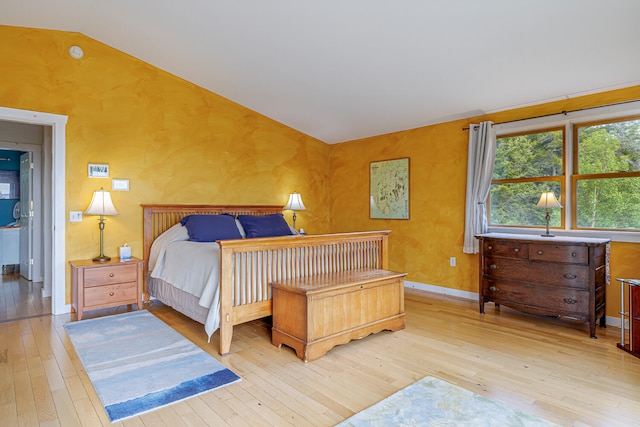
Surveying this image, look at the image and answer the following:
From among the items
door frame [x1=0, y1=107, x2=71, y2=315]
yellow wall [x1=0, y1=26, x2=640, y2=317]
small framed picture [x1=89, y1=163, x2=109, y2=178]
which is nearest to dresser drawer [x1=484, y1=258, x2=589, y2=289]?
yellow wall [x1=0, y1=26, x2=640, y2=317]

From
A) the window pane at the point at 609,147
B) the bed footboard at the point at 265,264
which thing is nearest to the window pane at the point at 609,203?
the window pane at the point at 609,147

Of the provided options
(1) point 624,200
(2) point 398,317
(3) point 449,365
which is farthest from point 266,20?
(1) point 624,200

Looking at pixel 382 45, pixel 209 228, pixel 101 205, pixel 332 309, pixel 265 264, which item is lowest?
pixel 332 309

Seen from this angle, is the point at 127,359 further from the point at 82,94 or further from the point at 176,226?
the point at 82,94

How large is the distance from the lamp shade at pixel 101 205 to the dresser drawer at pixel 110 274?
59 cm

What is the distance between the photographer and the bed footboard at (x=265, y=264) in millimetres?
2830

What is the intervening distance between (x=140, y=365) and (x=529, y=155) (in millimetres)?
4323

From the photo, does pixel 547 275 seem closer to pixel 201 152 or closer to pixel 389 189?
pixel 389 189

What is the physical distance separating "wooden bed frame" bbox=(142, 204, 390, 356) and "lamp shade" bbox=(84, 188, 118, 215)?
1.95 metres

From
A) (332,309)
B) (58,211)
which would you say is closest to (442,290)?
(332,309)

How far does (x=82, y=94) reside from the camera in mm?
4023

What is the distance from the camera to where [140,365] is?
2627 mm

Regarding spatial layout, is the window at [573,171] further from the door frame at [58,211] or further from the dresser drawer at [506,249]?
the door frame at [58,211]

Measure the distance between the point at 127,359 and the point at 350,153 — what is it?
14.2ft
